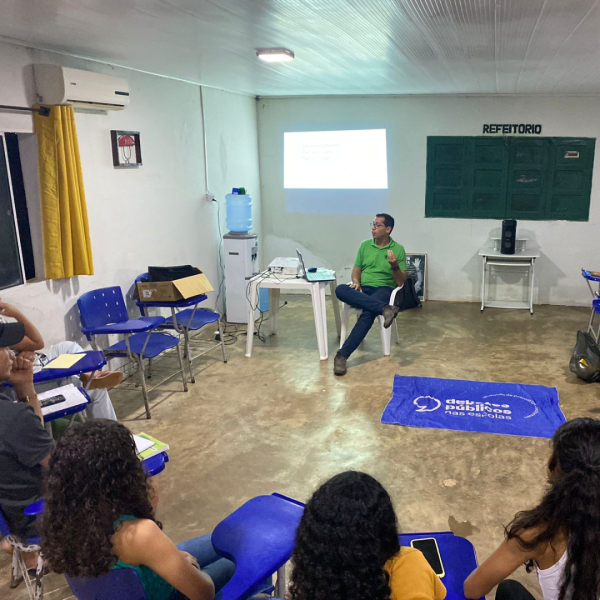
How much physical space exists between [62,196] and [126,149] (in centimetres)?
95

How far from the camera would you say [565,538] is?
4.76 feet

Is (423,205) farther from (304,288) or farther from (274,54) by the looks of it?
(274,54)

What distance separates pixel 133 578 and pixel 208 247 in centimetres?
488

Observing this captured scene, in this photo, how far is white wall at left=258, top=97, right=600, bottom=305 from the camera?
6504mm

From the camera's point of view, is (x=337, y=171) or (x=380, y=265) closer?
(x=380, y=265)

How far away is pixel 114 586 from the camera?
1.48 m

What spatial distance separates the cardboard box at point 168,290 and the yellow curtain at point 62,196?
1.85 ft

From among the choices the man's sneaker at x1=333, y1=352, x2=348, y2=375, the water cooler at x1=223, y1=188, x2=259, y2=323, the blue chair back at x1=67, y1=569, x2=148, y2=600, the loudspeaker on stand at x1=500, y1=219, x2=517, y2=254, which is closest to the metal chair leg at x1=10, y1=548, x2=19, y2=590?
the blue chair back at x1=67, y1=569, x2=148, y2=600

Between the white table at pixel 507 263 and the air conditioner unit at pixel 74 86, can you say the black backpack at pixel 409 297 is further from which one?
the air conditioner unit at pixel 74 86

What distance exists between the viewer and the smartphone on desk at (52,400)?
103 inches

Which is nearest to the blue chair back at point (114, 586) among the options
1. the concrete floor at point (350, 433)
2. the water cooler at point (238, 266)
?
the concrete floor at point (350, 433)

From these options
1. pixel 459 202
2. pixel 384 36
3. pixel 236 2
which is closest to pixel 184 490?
pixel 236 2

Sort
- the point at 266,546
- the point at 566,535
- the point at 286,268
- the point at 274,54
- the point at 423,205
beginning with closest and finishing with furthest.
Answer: the point at 566,535
the point at 266,546
the point at 274,54
the point at 286,268
the point at 423,205

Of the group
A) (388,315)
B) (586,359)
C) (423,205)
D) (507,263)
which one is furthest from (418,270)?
(586,359)
